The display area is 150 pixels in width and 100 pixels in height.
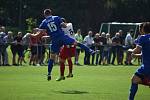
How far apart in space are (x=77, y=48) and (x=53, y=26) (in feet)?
45.8

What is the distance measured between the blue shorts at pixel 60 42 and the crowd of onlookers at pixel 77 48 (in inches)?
396

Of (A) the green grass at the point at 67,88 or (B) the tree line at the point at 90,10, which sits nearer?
(A) the green grass at the point at 67,88

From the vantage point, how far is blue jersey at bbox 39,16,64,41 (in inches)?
728

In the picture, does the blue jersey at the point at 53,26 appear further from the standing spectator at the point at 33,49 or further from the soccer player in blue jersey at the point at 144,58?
the standing spectator at the point at 33,49

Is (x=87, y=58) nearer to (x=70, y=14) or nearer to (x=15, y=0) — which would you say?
(x=70, y=14)

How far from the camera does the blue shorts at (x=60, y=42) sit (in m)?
18.9

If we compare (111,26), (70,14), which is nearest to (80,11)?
(70,14)

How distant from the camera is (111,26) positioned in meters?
51.1

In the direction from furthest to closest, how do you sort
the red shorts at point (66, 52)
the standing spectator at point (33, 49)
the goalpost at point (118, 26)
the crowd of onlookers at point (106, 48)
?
1. the goalpost at point (118, 26)
2. the crowd of onlookers at point (106, 48)
3. the standing spectator at point (33, 49)
4. the red shorts at point (66, 52)

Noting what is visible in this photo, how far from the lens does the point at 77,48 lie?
32469 mm

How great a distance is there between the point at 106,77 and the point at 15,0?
185ft

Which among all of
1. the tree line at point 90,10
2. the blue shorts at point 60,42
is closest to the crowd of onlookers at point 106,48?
the blue shorts at point 60,42

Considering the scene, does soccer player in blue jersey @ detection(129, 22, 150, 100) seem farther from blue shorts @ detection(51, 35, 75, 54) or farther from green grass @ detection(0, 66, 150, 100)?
blue shorts @ detection(51, 35, 75, 54)

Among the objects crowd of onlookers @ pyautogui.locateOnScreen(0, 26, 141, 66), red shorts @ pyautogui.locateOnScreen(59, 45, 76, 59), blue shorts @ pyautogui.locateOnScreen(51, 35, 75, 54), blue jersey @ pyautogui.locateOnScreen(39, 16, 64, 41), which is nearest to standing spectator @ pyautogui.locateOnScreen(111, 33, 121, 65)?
crowd of onlookers @ pyautogui.locateOnScreen(0, 26, 141, 66)
